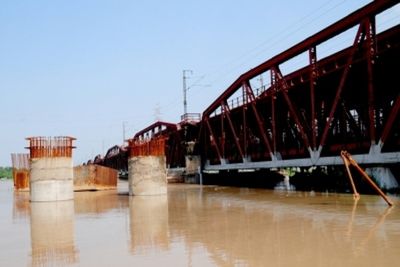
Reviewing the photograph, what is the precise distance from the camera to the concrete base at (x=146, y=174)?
31703 millimetres

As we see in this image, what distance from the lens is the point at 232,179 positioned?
54.1 m

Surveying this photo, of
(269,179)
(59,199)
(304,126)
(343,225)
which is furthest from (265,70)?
(343,225)

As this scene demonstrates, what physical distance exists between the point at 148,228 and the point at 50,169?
16.2 m

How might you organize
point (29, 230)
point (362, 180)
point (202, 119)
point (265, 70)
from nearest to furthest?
point (29, 230)
point (362, 180)
point (265, 70)
point (202, 119)

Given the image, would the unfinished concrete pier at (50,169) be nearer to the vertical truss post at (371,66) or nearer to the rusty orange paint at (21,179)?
the vertical truss post at (371,66)

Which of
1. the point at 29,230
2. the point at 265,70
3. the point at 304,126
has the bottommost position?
the point at 29,230

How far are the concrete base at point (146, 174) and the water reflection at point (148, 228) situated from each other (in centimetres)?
624

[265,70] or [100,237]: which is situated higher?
[265,70]

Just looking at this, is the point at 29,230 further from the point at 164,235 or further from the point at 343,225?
the point at 343,225

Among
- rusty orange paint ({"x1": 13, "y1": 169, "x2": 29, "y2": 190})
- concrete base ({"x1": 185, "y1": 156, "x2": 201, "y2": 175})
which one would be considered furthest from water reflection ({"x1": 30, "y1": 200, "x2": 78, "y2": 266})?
concrete base ({"x1": 185, "y1": 156, "x2": 201, "y2": 175})

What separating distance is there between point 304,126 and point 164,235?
24.8 meters

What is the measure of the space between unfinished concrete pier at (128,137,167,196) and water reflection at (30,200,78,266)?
355 inches

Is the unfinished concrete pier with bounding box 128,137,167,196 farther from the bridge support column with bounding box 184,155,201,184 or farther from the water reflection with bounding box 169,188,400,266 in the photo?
the bridge support column with bounding box 184,155,201,184

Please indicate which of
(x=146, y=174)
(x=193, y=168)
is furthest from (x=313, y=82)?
(x=193, y=168)
